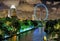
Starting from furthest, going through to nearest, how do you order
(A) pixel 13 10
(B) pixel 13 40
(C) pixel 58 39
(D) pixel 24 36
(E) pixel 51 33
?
(A) pixel 13 10 → (D) pixel 24 36 → (B) pixel 13 40 → (E) pixel 51 33 → (C) pixel 58 39

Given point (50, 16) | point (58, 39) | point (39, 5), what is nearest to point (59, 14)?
point (50, 16)

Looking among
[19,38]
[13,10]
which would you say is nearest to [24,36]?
[19,38]

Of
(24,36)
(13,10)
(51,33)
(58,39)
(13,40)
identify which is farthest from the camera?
(13,10)

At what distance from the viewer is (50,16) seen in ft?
11.6

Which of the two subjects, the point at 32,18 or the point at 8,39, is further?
the point at 32,18

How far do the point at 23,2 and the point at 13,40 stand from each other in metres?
0.94

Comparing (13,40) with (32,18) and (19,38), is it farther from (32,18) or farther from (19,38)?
(32,18)

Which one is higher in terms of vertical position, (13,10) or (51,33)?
(13,10)

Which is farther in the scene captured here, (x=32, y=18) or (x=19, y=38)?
(x=32, y=18)

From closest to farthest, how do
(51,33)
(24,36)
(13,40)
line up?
1. (51,33)
2. (13,40)
3. (24,36)

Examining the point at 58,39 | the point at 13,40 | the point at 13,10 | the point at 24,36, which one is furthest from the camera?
the point at 13,10

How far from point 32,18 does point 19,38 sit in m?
0.60

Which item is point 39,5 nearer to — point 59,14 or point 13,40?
point 59,14

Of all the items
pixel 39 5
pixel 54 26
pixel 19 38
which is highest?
pixel 39 5
